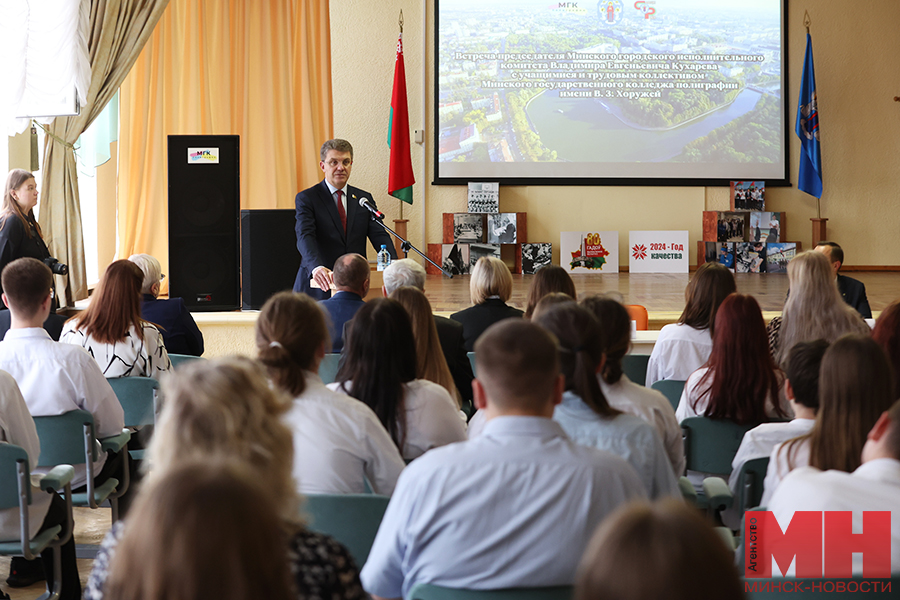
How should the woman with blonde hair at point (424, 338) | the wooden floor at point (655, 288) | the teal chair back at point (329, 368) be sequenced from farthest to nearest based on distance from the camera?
the wooden floor at point (655, 288) < the teal chair back at point (329, 368) < the woman with blonde hair at point (424, 338)

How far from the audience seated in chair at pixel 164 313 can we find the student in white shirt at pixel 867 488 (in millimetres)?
2981

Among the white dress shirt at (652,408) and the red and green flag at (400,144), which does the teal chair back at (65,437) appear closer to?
the white dress shirt at (652,408)

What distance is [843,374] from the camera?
1711 millimetres

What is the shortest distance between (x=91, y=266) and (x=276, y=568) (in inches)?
292

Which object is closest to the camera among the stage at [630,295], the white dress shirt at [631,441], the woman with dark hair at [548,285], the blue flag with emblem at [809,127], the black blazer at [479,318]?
the white dress shirt at [631,441]

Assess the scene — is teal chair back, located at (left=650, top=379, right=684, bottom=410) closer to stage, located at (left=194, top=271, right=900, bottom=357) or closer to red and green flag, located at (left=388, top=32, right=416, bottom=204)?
stage, located at (left=194, top=271, right=900, bottom=357)

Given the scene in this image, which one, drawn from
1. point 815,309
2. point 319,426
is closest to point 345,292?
point 319,426

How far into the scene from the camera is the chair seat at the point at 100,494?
9.22ft

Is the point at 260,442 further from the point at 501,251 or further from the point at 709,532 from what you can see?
the point at 501,251

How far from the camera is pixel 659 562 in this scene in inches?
26.6

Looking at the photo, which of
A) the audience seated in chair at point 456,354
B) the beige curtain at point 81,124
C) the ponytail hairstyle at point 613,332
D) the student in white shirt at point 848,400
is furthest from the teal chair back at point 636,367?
the beige curtain at point 81,124

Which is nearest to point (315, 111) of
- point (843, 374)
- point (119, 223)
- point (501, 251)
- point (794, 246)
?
point (119, 223)

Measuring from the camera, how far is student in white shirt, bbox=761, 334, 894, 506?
1691 mm

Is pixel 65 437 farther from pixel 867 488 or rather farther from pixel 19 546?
pixel 867 488
